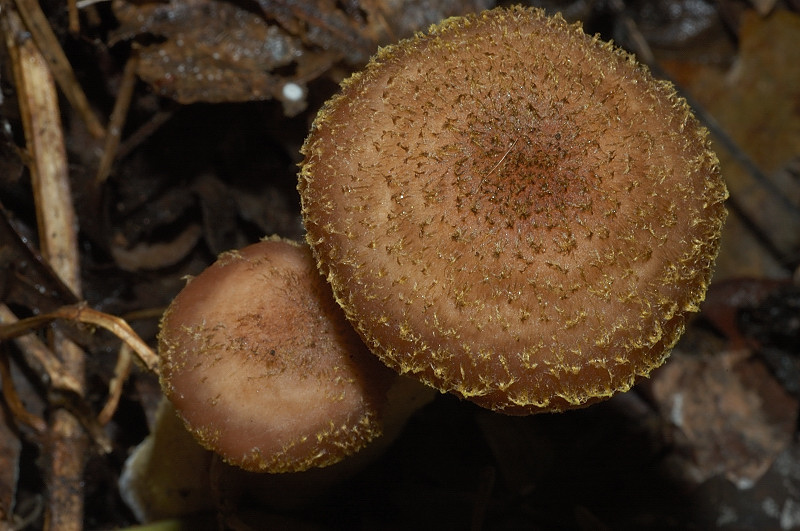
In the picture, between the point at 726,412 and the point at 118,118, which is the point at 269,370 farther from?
the point at 726,412

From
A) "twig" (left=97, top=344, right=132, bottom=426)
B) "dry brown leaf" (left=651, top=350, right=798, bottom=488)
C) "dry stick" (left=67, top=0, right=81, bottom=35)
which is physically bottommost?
"dry brown leaf" (left=651, top=350, right=798, bottom=488)

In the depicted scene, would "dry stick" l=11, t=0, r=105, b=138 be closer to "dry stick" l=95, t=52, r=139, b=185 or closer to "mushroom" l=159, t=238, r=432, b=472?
"dry stick" l=95, t=52, r=139, b=185

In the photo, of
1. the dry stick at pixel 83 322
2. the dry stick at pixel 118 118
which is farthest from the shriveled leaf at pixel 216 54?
the dry stick at pixel 83 322

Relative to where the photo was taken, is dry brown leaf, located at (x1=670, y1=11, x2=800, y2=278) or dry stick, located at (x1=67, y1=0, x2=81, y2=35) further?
dry brown leaf, located at (x1=670, y1=11, x2=800, y2=278)

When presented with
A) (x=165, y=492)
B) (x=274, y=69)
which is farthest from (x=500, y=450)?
(x=274, y=69)

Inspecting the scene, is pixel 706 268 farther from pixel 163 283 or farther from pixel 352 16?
pixel 163 283

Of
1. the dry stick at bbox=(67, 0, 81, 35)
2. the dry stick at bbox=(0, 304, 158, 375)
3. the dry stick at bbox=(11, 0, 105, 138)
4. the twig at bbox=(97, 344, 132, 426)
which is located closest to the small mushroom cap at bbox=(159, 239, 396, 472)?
the dry stick at bbox=(0, 304, 158, 375)

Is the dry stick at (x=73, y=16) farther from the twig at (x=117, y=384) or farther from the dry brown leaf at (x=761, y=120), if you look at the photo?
the dry brown leaf at (x=761, y=120)
